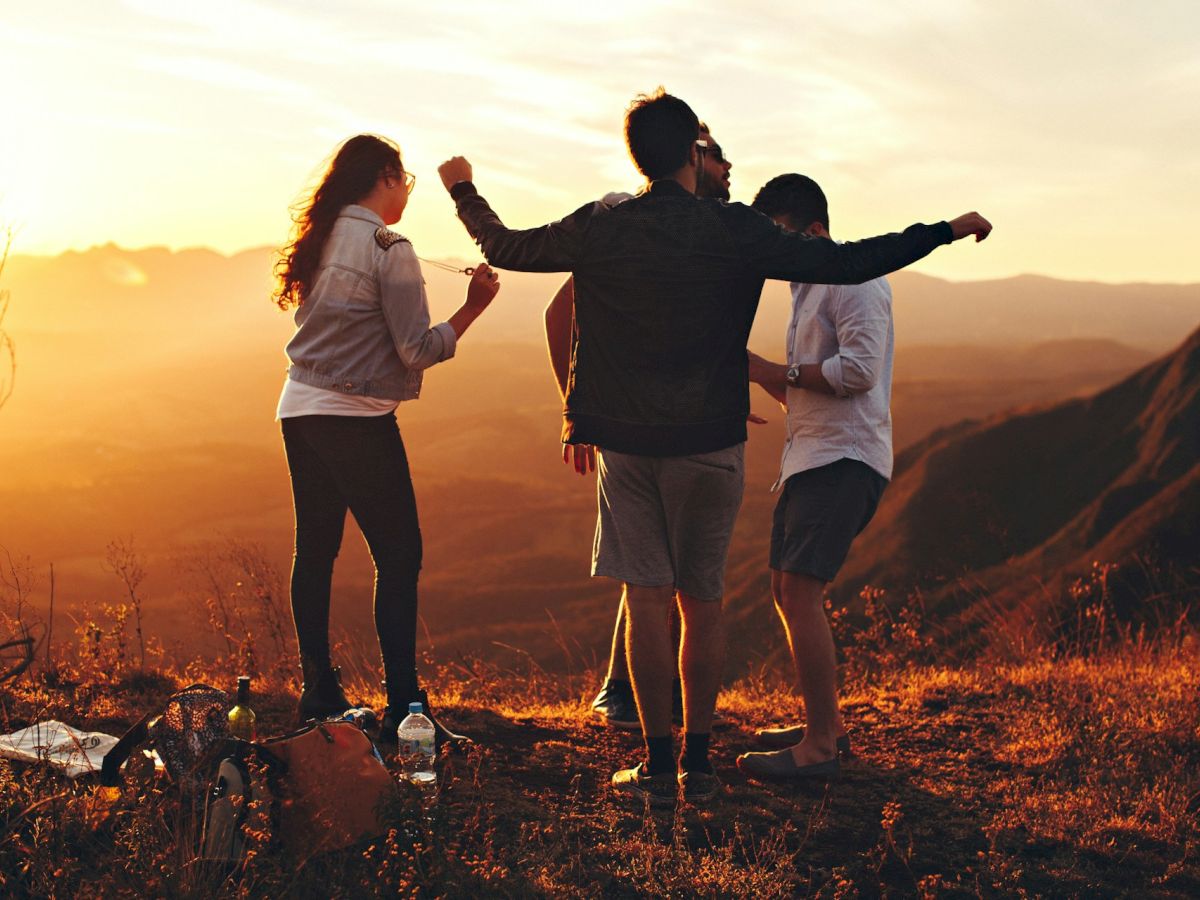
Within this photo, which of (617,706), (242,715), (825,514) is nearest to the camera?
(242,715)

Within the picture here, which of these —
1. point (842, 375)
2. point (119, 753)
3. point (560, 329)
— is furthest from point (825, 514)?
point (119, 753)

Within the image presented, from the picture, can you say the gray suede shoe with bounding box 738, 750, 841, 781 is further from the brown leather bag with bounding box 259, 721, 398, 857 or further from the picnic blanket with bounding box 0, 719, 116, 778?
the picnic blanket with bounding box 0, 719, 116, 778

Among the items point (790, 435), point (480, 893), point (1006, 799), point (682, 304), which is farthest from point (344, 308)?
point (1006, 799)

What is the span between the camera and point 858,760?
4.44 meters

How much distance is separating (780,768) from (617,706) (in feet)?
2.58

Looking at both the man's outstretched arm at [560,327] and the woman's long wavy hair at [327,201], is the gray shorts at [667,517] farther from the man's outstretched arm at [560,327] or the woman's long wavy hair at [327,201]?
the woman's long wavy hair at [327,201]

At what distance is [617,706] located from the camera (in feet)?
15.2

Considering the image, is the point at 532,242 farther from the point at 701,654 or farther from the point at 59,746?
the point at 59,746

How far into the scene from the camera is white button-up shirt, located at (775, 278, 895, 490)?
3.86 metres

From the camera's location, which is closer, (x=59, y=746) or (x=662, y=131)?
(x=662, y=131)

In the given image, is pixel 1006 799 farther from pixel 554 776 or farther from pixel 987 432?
pixel 987 432

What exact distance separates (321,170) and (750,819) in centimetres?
255

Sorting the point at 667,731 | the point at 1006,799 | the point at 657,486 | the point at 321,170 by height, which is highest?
the point at 321,170

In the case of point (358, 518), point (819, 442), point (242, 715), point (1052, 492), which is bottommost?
point (1052, 492)
